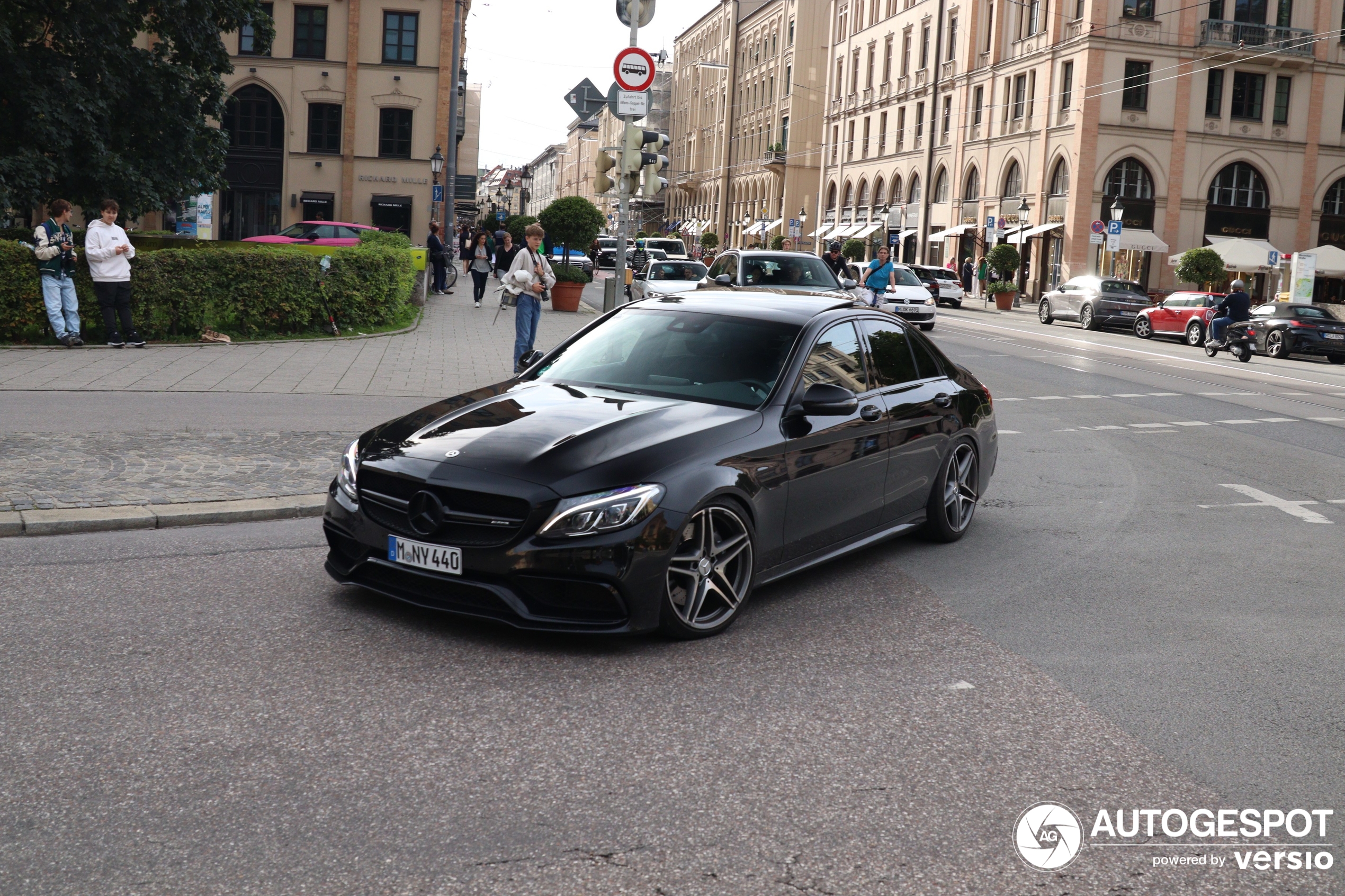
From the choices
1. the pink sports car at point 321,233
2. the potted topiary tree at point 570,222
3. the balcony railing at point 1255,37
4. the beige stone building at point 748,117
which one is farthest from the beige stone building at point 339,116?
the beige stone building at point 748,117

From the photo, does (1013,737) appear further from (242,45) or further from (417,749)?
(242,45)

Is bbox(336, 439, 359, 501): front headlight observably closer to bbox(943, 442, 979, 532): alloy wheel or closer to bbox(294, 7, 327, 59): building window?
bbox(943, 442, 979, 532): alloy wheel

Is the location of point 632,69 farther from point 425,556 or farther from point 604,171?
point 425,556

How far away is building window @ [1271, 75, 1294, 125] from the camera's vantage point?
56188 millimetres

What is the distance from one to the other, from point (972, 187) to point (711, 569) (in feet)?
204

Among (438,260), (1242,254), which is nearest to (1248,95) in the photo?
(1242,254)

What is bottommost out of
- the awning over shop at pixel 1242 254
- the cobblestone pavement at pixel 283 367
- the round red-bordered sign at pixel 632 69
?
the cobblestone pavement at pixel 283 367

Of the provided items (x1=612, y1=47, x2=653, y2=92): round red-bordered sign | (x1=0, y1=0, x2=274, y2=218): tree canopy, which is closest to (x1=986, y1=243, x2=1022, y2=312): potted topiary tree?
(x1=0, y1=0, x2=274, y2=218): tree canopy

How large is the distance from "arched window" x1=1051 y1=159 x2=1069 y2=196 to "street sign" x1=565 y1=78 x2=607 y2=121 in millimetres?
40484

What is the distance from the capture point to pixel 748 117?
102562 mm

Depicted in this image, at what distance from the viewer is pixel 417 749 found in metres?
4.23

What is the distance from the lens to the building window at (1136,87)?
5422cm

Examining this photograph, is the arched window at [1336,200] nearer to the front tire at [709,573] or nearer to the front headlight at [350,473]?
the front tire at [709,573]

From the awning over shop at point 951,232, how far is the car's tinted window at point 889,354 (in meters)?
57.8
